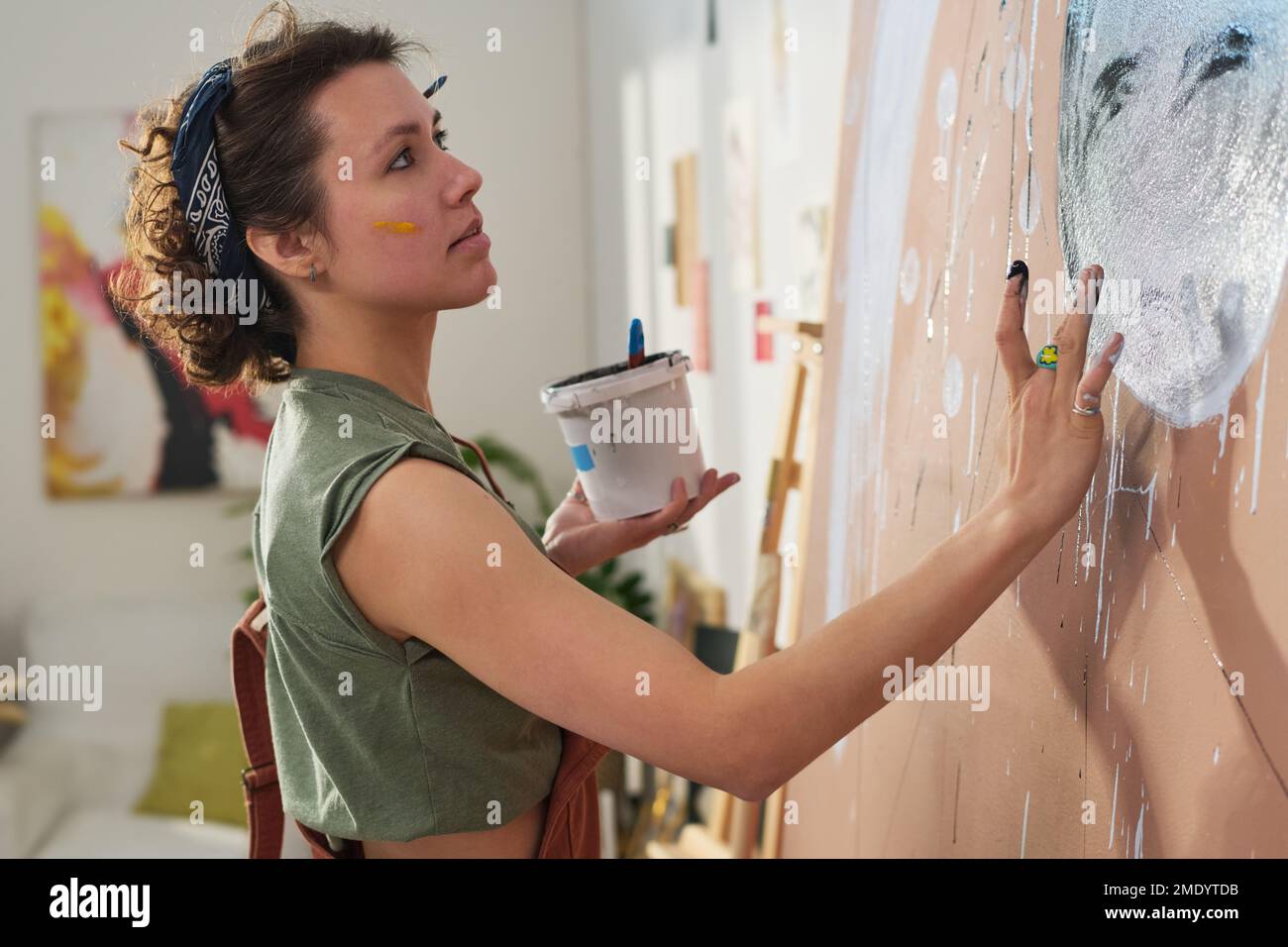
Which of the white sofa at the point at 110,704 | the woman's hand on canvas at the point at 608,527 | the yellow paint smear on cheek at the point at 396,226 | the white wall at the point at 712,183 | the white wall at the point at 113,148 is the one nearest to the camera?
the yellow paint smear on cheek at the point at 396,226

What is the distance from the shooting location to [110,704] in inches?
164

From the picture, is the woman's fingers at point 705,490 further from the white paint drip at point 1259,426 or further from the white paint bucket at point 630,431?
the white paint drip at point 1259,426

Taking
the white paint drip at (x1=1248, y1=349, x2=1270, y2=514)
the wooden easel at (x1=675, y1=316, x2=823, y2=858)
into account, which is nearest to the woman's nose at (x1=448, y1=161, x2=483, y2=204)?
the white paint drip at (x1=1248, y1=349, x2=1270, y2=514)

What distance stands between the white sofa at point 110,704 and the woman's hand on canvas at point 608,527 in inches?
108

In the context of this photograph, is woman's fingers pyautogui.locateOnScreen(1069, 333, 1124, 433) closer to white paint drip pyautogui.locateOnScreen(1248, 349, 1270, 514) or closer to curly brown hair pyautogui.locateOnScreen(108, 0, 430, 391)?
white paint drip pyautogui.locateOnScreen(1248, 349, 1270, 514)

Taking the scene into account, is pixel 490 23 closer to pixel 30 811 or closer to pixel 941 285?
pixel 30 811

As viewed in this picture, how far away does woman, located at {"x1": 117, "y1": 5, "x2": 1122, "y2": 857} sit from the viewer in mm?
827

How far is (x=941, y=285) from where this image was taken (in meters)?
1.25

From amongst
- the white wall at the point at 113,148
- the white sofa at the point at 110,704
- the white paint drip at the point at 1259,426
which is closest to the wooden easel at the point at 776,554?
the white paint drip at the point at 1259,426

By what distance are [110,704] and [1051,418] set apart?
398 centimetres

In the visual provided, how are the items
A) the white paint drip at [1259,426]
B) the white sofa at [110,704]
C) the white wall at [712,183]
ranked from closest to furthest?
the white paint drip at [1259,426], the white wall at [712,183], the white sofa at [110,704]

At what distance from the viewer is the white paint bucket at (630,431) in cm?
119

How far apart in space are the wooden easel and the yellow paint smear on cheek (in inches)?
33.0
